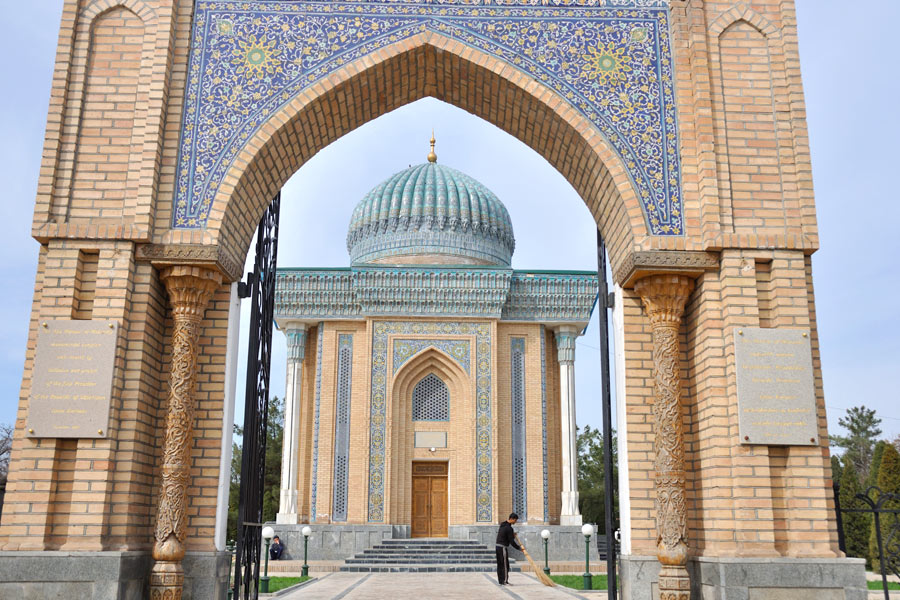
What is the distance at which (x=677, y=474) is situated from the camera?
5.39 metres

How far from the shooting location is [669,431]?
5.46 meters

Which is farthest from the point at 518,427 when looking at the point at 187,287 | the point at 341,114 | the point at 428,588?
the point at 187,287

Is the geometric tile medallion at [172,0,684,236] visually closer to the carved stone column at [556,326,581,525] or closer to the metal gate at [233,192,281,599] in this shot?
the metal gate at [233,192,281,599]

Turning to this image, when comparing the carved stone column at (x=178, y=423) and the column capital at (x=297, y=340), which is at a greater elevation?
the column capital at (x=297, y=340)

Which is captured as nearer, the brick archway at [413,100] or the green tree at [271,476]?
the brick archway at [413,100]

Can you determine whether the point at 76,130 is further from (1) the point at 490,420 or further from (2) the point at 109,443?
(1) the point at 490,420

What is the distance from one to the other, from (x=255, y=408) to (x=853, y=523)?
1148cm

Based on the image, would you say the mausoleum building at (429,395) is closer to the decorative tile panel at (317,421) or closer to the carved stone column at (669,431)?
the decorative tile panel at (317,421)

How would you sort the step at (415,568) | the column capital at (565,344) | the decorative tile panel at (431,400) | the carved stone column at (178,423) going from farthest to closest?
the column capital at (565,344) < the decorative tile panel at (431,400) < the step at (415,568) < the carved stone column at (178,423)

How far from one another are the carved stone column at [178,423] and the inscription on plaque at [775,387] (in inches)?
134

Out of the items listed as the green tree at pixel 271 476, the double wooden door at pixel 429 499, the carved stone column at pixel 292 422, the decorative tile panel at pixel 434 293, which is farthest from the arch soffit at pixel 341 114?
the green tree at pixel 271 476

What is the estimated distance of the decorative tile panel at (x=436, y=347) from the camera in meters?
17.3

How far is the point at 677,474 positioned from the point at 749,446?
18.7 inches

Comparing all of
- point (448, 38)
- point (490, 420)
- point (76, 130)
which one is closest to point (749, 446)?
point (448, 38)
